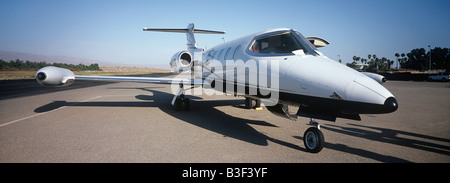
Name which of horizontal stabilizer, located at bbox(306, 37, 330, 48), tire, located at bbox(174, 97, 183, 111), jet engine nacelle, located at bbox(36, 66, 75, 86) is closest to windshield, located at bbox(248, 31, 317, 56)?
horizontal stabilizer, located at bbox(306, 37, 330, 48)

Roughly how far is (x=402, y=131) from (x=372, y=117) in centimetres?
189

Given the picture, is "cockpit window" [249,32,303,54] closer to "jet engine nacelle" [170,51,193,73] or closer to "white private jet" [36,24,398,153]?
"white private jet" [36,24,398,153]

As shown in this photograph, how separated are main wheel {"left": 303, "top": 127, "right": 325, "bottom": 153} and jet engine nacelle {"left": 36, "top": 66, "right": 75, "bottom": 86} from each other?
7.04 metres

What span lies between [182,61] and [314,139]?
833cm

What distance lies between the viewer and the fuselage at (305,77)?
2957 millimetres

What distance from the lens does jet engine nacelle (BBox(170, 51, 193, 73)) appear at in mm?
10781

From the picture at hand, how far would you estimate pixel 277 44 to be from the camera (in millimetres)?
4250

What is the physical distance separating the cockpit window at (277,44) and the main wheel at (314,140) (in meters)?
1.49

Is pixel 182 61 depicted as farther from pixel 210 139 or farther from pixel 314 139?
pixel 314 139

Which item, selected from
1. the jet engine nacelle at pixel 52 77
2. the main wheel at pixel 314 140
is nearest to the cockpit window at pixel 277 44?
the main wheel at pixel 314 140

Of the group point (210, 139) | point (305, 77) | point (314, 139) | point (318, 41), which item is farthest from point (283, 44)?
point (210, 139)
